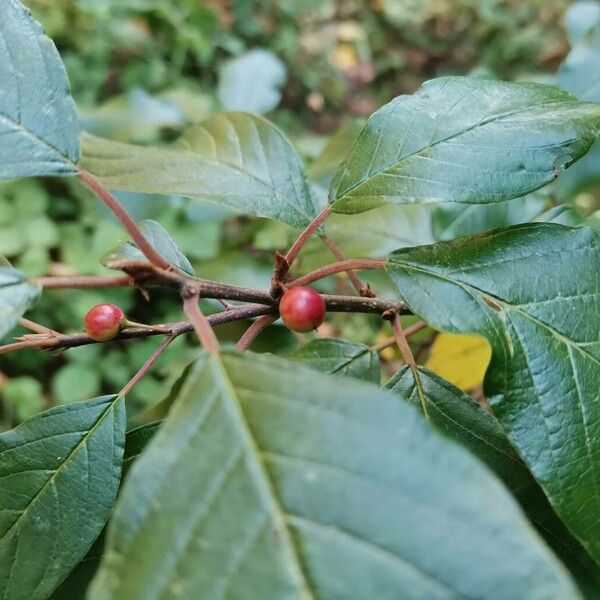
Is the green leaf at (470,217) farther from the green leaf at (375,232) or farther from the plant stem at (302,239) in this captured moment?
the plant stem at (302,239)

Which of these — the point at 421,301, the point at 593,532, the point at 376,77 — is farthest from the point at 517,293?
the point at 376,77

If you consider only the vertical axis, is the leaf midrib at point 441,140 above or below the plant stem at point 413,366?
above

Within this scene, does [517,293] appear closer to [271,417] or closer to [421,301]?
[421,301]

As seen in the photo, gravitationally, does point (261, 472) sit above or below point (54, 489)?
above

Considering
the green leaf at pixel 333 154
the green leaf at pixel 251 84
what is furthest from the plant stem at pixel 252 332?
the green leaf at pixel 251 84

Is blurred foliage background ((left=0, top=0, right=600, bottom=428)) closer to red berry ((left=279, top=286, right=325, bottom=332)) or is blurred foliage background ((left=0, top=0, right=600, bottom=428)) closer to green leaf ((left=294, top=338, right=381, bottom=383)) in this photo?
green leaf ((left=294, top=338, right=381, bottom=383))

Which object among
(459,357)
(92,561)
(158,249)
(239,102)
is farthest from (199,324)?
(239,102)

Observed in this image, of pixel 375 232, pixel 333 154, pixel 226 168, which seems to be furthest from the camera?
pixel 333 154

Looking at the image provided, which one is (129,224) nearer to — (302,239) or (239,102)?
(302,239)

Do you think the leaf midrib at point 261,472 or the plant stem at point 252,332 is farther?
the plant stem at point 252,332
